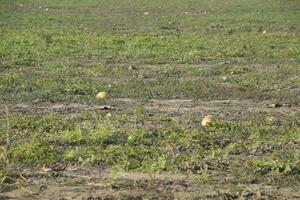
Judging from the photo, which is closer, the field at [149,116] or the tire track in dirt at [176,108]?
the field at [149,116]

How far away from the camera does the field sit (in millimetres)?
5199

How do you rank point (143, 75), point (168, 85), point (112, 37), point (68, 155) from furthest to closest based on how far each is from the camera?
point (112, 37)
point (143, 75)
point (168, 85)
point (68, 155)

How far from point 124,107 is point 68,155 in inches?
86.7

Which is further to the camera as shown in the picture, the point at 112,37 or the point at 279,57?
the point at 112,37

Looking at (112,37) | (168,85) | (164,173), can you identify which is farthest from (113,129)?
(112,37)

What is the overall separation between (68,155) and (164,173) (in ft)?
3.04

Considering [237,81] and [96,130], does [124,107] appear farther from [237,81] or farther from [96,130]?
[237,81]

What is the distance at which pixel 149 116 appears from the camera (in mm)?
7352

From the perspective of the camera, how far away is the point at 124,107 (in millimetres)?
7887

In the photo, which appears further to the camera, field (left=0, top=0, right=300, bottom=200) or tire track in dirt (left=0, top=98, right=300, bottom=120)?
tire track in dirt (left=0, top=98, right=300, bottom=120)

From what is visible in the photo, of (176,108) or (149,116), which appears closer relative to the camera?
(149,116)

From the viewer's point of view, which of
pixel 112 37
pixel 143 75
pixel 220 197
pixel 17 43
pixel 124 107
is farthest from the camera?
pixel 112 37

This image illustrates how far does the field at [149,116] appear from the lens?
5.20 meters

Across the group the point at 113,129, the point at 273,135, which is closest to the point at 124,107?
the point at 113,129
